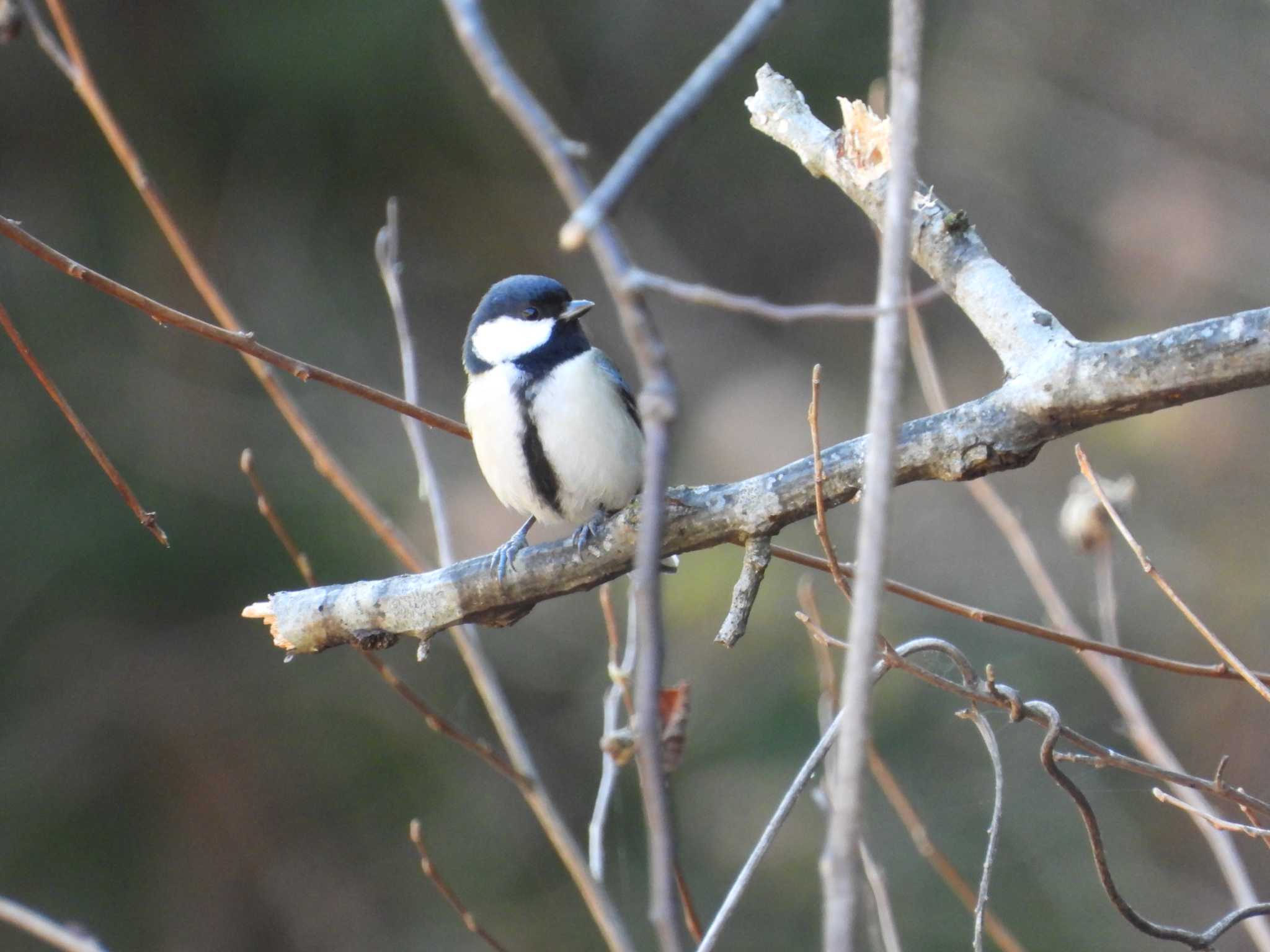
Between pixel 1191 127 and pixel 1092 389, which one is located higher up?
pixel 1191 127

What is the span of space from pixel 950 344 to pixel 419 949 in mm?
4475

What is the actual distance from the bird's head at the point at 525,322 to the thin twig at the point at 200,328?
893 millimetres

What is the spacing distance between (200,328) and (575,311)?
1.28 meters

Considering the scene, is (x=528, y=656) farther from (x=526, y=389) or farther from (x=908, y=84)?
(x=908, y=84)

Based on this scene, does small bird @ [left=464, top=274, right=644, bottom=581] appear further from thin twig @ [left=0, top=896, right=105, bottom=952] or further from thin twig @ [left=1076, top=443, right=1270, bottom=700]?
thin twig @ [left=0, top=896, right=105, bottom=952]

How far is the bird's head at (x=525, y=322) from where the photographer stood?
2916 mm

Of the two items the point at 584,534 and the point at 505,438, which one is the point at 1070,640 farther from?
the point at 505,438

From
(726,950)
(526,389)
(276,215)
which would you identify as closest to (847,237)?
(276,215)

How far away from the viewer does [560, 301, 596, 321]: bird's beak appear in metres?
2.93

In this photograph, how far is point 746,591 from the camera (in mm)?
1766

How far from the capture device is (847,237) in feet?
27.1

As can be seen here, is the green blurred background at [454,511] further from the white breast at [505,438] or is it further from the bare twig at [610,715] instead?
the bare twig at [610,715]

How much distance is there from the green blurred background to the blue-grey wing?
102 inches

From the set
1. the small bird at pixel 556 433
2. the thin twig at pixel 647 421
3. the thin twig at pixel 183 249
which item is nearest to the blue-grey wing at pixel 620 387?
the small bird at pixel 556 433
